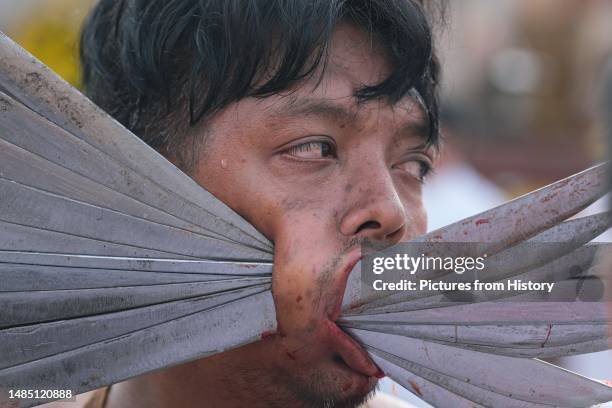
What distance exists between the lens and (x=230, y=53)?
1843 millimetres

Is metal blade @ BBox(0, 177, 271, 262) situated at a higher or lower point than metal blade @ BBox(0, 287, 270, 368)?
higher

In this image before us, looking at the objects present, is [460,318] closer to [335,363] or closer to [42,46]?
[335,363]

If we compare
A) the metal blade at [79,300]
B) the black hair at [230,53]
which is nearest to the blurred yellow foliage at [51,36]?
the black hair at [230,53]

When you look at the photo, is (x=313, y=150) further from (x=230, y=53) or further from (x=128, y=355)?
(x=128, y=355)

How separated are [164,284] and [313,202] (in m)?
0.34

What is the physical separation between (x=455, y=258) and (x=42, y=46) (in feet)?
10.9

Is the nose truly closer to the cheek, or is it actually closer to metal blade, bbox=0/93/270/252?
the cheek

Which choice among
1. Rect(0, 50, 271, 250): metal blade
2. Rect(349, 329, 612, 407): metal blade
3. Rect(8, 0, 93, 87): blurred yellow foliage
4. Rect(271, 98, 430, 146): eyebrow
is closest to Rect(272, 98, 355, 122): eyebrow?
Rect(271, 98, 430, 146): eyebrow

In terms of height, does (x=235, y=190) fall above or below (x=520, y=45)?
below

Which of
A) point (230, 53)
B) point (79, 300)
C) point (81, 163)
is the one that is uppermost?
point (230, 53)

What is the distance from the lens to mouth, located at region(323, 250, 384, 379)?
65.3 inches

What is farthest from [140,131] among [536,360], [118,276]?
[536,360]

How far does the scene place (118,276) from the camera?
5.22 feet

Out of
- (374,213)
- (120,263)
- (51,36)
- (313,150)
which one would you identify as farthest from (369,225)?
(51,36)
